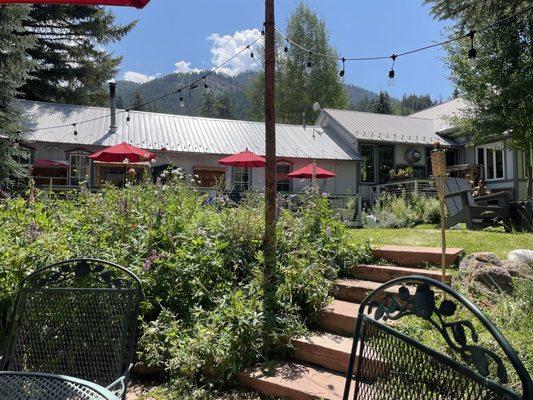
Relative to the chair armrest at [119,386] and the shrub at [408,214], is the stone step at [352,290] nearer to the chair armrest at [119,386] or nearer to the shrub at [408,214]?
the chair armrest at [119,386]

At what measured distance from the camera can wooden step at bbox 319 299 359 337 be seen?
3795 millimetres

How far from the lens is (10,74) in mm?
10289

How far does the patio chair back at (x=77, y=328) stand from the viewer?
2.46 m

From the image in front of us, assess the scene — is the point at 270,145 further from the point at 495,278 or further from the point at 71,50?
the point at 71,50

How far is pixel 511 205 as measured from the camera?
941 centimetres

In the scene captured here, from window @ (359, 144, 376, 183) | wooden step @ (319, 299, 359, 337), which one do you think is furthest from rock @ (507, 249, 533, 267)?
window @ (359, 144, 376, 183)

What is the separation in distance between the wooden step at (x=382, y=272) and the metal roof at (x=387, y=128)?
594 inches

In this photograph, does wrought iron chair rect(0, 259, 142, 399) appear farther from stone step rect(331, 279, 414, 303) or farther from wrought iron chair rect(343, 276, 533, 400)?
stone step rect(331, 279, 414, 303)

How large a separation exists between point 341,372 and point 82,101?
84.7 ft

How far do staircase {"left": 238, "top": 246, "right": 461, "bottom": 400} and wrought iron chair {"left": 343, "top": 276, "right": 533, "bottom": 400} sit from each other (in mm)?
1426

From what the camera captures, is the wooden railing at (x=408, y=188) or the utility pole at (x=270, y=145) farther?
the wooden railing at (x=408, y=188)

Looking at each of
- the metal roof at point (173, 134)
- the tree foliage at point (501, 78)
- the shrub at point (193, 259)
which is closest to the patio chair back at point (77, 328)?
the shrub at point (193, 259)

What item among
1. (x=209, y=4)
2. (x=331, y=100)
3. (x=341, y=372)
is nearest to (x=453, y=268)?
(x=341, y=372)

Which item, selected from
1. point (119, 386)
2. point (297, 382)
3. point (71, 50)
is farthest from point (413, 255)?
point (71, 50)
